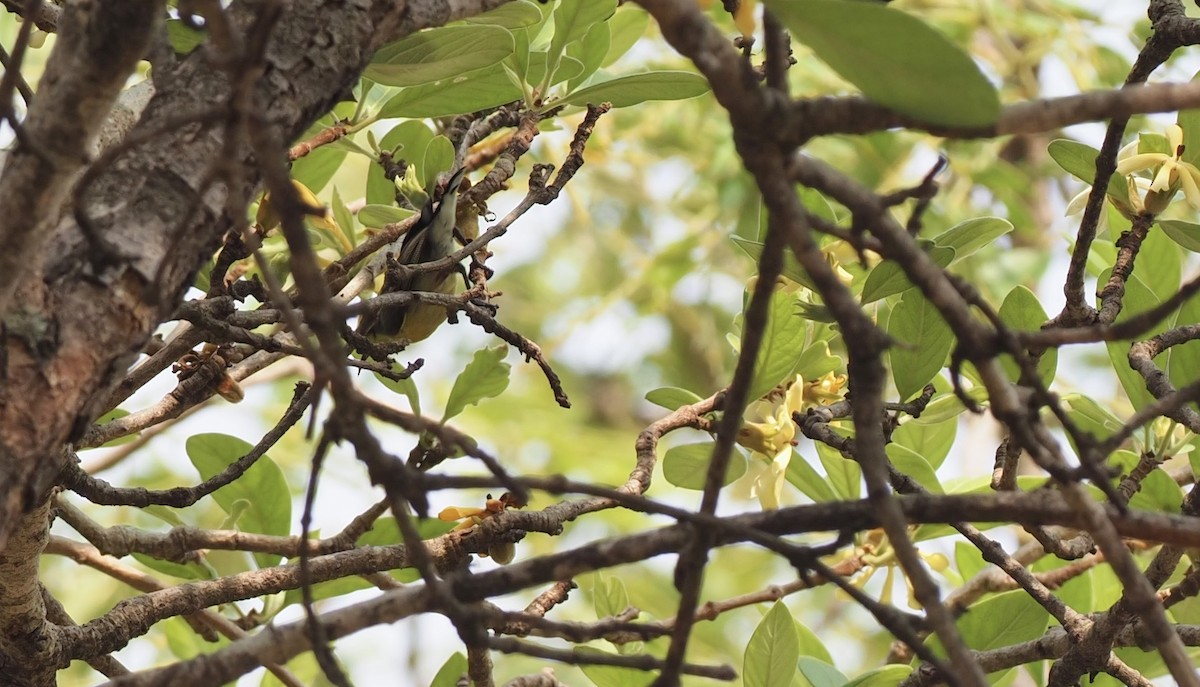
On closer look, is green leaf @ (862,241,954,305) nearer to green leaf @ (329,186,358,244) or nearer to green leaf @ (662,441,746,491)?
green leaf @ (662,441,746,491)

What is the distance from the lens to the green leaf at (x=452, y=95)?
1.26 m

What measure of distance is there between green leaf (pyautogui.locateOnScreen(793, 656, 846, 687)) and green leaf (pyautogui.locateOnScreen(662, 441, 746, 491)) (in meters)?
0.22

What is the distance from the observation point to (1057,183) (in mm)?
3598

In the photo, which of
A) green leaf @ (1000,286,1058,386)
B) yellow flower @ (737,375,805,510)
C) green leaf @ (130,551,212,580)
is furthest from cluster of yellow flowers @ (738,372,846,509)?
green leaf @ (130,551,212,580)

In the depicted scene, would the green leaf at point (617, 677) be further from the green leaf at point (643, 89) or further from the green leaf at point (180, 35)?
the green leaf at point (180, 35)

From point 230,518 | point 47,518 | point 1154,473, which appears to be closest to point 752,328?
point 47,518

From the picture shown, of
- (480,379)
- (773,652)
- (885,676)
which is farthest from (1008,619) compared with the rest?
(480,379)

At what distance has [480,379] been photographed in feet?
4.40

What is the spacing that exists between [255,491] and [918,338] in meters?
0.85

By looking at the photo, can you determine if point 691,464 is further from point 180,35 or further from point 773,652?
point 180,35

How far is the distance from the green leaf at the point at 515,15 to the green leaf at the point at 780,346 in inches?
15.3

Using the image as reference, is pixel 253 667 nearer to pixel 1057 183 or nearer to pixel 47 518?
pixel 47 518

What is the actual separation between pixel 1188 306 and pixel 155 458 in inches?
95.9

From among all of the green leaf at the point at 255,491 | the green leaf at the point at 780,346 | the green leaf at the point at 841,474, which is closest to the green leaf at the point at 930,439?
the green leaf at the point at 841,474
